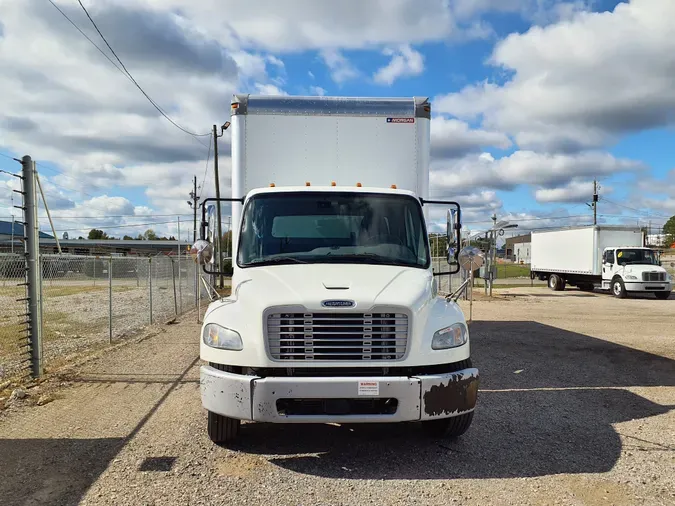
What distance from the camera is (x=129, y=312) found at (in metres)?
14.2

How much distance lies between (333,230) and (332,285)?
107 cm

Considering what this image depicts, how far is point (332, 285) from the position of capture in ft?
15.1

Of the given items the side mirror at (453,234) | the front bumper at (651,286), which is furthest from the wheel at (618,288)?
the side mirror at (453,234)

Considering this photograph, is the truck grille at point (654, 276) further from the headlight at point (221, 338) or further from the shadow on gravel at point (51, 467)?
the shadow on gravel at point (51, 467)

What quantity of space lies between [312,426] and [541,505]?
2.35 metres

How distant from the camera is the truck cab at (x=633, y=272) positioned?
22.4 m

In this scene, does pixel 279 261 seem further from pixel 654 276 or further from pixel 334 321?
pixel 654 276

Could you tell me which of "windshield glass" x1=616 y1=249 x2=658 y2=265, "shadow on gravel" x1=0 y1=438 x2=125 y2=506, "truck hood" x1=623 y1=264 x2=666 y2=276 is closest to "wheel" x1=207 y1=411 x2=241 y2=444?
"shadow on gravel" x1=0 y1=438 x2=125 y2=506

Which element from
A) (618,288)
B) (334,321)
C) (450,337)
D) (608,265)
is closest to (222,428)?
(334,321)

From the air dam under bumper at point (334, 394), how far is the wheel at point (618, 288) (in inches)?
846

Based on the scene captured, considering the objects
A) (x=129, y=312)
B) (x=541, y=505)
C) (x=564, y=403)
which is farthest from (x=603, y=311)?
(x=541, y=505)

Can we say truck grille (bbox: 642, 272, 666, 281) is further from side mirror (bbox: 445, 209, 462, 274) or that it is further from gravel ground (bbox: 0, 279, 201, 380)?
side mirror (bbox: 445, 209, 462, 274)

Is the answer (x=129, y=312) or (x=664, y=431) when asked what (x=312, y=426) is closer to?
(x=664, y=431)

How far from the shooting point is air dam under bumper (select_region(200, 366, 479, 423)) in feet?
13.6
